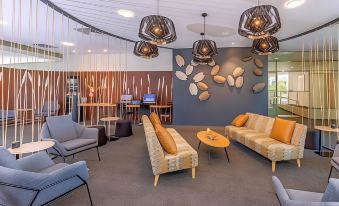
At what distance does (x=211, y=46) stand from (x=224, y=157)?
8.15ft

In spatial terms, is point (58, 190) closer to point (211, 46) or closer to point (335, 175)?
point (211, 46)

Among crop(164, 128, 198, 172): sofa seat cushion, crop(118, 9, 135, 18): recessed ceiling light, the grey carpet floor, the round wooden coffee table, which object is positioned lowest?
the grey carpet floor

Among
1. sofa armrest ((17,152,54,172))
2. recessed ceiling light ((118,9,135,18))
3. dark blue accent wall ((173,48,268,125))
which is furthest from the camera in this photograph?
dark blue accent wall ((173,48,268,125))

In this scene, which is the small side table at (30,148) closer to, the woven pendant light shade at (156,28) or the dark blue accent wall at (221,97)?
the woven pendant light shade at (156,28)

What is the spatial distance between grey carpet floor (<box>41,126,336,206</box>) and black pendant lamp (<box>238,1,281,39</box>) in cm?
225

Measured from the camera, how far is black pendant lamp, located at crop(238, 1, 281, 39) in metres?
2.54

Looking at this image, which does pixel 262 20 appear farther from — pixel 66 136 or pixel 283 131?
pixel 66 136

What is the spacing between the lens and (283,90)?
9445 millimetres

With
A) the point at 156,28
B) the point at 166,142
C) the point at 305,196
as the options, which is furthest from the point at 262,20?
the point at 166,142

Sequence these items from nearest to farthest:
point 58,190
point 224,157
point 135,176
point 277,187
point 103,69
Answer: point 277,187 < point 58,190 < point 135,176 < point 224,157 < point 103,69

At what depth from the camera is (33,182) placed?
1.79 metres

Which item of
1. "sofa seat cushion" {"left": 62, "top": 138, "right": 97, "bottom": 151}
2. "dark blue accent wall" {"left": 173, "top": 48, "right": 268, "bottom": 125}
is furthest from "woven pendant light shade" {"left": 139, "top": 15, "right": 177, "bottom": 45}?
"dark blue accent wall" {"left": 173, "top": 48, "right": 268, "bottom": 125}

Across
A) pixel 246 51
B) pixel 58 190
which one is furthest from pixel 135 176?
pixel 246 51

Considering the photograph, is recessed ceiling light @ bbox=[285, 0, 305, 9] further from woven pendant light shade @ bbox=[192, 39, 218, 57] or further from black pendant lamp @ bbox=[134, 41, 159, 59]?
black pendant lamp @ bbox=[134, 41, 159, 59]
